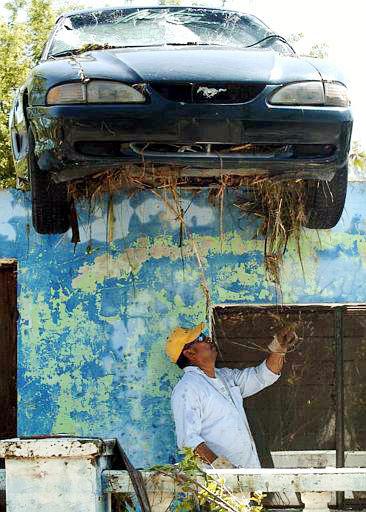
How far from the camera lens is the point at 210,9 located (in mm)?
6824

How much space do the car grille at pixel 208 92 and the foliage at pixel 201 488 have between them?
2108 millimetres

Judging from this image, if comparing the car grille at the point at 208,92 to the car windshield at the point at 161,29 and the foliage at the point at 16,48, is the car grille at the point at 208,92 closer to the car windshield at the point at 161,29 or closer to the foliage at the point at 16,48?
the car windshield at the point at 161,29

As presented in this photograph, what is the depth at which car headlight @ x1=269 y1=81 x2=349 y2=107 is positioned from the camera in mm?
5410

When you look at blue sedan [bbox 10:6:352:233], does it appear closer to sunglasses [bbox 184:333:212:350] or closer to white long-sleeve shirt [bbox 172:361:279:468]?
sunglasses [bbox 184:333:212:350]

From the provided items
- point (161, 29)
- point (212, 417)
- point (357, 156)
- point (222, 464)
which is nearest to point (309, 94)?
point (161, 29)

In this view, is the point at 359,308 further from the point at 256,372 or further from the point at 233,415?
the point at 233,415

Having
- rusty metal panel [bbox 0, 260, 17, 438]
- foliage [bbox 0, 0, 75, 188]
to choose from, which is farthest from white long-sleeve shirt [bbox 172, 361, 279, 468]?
foliage [bbox 0, 0, 75, 188]

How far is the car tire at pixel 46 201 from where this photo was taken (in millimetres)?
6051

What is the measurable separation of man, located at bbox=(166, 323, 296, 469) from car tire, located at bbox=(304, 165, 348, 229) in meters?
0.83

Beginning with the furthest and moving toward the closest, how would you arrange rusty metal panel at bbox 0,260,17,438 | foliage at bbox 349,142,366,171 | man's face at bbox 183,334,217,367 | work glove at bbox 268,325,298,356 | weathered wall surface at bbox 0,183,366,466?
rusty metal panel at bbox 0,260,17,438 < foliage at bbox 349,142,366,171 < weathered wall surface at bbox 0,183,366,466 < work glove at bbox 268,325,298,356 < man's face at bbox 183,334,217,367

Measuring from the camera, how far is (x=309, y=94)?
5.44 meters

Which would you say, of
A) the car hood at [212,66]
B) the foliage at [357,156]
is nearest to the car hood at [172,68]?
the car hood at [212,66]

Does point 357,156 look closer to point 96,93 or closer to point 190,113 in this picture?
point 190,113

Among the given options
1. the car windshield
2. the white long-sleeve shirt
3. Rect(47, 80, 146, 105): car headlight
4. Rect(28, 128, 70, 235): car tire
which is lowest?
the white long-sleeve shirt
